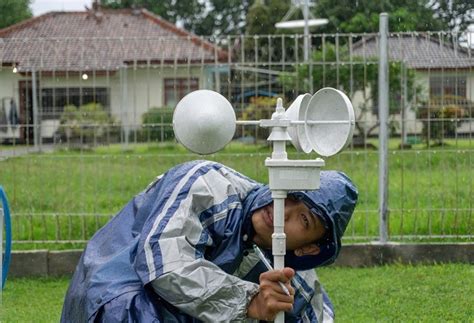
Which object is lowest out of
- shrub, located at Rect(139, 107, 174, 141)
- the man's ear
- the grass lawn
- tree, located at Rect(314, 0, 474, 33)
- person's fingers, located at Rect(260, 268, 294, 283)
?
the grass lawn

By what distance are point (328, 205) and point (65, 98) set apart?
237 inches

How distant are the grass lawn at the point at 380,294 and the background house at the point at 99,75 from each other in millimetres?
1707

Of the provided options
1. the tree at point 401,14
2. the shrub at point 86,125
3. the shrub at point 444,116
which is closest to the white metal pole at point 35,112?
the shrub at point 86,125

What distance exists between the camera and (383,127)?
8805mm


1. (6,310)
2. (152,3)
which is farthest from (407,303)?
(152,3)

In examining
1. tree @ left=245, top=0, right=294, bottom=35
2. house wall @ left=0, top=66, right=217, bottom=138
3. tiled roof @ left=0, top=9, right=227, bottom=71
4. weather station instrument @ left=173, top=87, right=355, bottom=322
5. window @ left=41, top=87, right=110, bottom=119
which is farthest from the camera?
tree @ left=245, top=0, right=294, bottom=35

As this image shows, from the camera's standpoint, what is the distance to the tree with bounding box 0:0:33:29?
16.5m

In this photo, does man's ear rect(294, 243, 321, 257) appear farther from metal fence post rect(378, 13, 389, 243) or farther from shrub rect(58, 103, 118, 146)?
shrub rect(58, 103, 118, 146)

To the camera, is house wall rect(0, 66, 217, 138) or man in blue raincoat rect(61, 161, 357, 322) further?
house wall rect(0, 66, 217, 138)

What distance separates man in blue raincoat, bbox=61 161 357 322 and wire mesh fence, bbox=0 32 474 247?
4.62 m

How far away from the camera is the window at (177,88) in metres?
9.36

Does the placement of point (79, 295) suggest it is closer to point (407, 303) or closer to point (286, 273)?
point (286, 273)

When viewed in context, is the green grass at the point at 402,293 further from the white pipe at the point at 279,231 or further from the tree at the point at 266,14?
the tree at the point at 266,14

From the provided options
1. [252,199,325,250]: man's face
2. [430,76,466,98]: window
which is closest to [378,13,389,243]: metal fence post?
[430,76,466,98]: window
